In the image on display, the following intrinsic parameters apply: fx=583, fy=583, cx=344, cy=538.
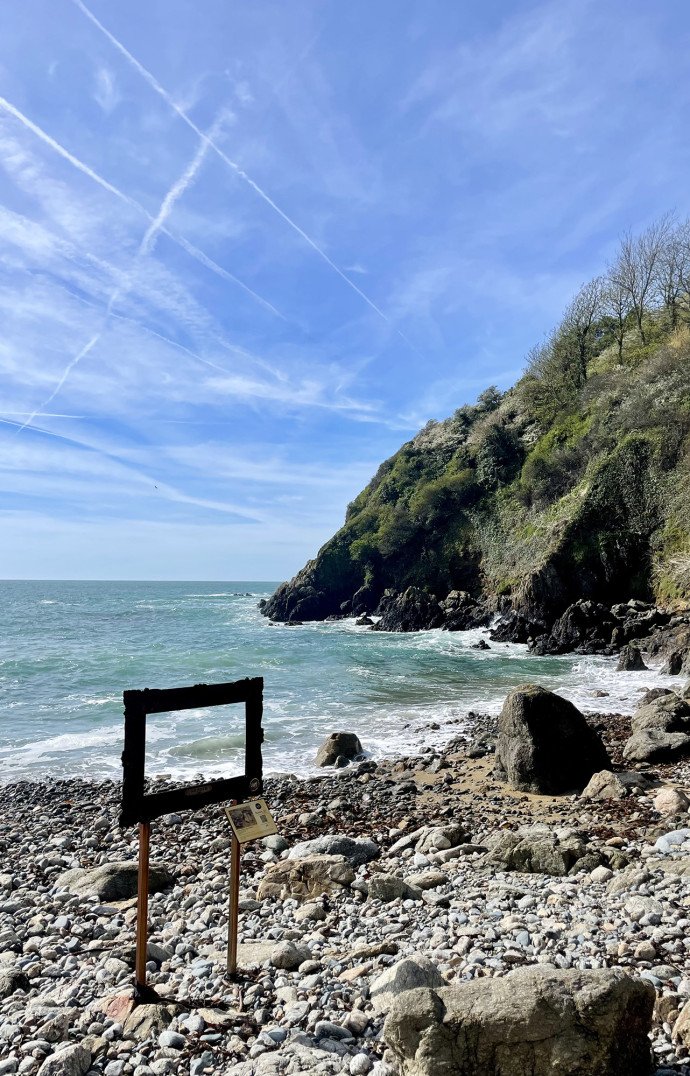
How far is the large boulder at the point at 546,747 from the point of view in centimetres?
1061

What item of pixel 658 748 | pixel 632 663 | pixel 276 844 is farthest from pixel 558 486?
pixel 276 844

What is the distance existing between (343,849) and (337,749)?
241 inches

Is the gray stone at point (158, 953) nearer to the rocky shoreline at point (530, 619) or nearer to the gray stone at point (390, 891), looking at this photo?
the gray stone at point (390, 891)

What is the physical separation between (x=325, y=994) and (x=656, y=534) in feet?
107

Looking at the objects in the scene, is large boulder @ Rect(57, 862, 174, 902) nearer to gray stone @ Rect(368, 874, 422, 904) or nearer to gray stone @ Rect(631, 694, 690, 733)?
gray stone @ Rect(368, 874, 422, 904)

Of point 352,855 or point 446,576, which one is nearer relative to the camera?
point 352,855

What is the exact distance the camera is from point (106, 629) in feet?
167

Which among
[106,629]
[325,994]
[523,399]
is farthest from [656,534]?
[106,629]

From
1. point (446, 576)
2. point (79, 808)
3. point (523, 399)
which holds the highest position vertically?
point (523, 399)

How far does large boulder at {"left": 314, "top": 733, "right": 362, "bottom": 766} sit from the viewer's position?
1359cm

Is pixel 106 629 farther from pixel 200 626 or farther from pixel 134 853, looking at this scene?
pixel 134 853

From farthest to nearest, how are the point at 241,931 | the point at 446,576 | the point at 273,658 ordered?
the point at 446,576 < the point at 273,658 < the point at 241,931

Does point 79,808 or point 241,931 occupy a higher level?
point 241,931

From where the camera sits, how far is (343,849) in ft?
25.3
